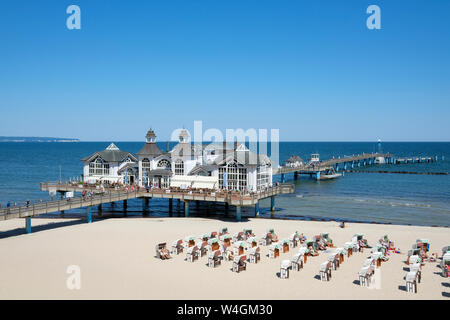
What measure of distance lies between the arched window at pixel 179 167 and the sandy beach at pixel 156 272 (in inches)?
456

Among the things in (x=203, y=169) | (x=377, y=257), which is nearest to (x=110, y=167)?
(x=203, y=169)

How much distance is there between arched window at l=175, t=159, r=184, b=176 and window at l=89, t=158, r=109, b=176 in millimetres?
8138

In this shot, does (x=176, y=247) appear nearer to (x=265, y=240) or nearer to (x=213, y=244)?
(x=213, y=244)

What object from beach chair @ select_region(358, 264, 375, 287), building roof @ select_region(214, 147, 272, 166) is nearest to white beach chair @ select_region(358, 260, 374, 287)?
beach chair @ select_region(358, 264, 375, 287)

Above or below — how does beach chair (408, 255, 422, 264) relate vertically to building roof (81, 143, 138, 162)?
below

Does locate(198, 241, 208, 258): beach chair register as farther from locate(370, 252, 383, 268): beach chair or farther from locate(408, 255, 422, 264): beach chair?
locate(408, 255, 422, 264): beach chair

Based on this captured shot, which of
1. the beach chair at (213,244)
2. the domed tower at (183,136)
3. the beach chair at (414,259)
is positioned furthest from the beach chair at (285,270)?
the domed tower at (183,136)

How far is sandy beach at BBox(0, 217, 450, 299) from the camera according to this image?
51.9 feet

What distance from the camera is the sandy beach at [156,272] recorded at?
15.8 meters

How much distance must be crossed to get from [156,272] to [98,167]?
1068 inches

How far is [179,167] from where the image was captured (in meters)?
39.4

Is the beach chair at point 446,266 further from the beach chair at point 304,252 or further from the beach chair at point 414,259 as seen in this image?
the beach chair at point 304,252
